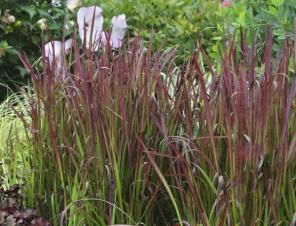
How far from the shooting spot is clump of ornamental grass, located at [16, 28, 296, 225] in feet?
6.82

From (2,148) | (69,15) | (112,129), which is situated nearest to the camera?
(112,129)

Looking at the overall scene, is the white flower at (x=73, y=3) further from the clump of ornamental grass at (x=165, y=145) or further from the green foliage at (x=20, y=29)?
the clump of ornamental grass at (x=165, y=145)

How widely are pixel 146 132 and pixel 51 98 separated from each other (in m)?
0.46

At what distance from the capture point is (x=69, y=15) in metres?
5.44

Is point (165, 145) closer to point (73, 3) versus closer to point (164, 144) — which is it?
point (164, 144)

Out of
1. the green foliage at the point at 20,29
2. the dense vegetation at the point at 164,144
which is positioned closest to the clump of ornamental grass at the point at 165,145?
the dense vegetation at the point at 164,144

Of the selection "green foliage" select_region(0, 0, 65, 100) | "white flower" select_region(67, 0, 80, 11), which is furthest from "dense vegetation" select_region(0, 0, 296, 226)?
"green foliage" select_region(0, 0, 65, 100)

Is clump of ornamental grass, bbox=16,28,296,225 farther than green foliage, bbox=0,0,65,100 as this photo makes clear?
No

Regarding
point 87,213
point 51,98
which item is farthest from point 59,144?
point 87,213

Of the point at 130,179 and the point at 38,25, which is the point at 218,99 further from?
the point at 38,25

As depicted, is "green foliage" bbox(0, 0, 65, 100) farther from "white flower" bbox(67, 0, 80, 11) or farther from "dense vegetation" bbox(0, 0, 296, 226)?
"dense vegetation" bbox(0, 0, 296, 226)

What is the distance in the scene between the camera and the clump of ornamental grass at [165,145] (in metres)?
2.08

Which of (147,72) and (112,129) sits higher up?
(147,72)

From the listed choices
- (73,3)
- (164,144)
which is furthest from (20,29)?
(164,144)
